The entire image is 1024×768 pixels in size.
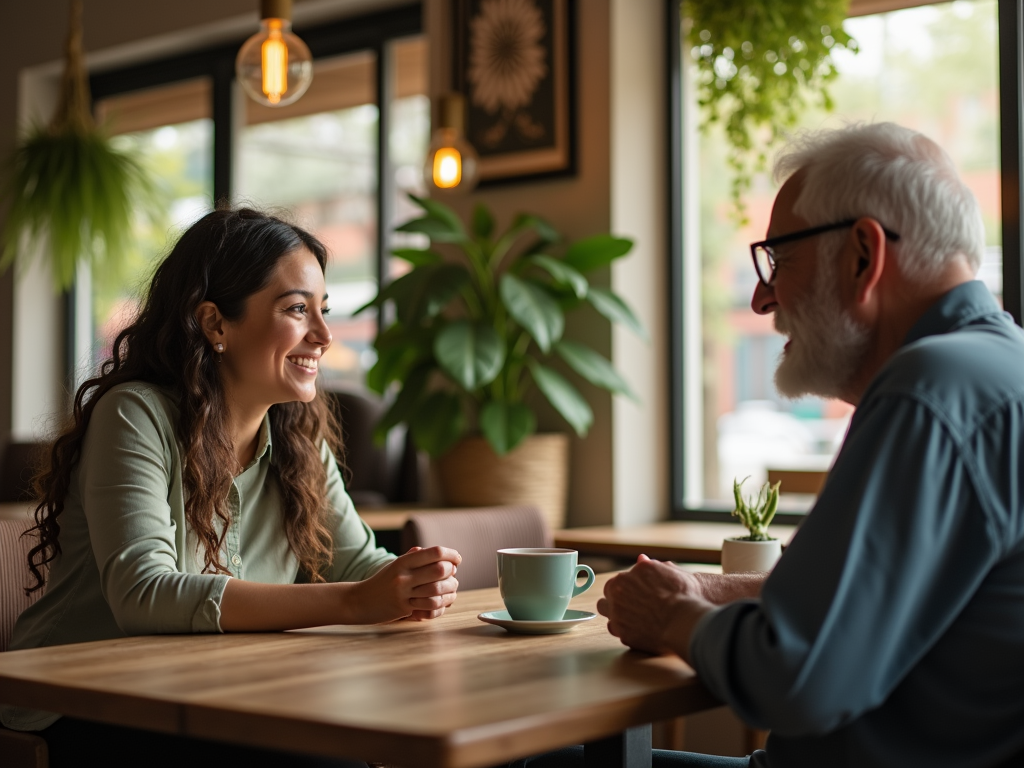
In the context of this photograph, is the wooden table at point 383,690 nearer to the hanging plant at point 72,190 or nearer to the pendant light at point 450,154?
the pendant light at point 450,154

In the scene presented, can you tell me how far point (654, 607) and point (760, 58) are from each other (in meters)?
2.70

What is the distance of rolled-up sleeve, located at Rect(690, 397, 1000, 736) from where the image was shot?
3.64ft

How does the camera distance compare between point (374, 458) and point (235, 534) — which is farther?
point (374, 458)

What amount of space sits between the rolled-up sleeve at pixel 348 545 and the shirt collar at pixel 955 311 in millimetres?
1033

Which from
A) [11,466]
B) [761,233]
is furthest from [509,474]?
[11,466]

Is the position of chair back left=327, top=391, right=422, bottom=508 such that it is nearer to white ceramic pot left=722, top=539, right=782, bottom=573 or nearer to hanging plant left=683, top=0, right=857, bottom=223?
hanging plant left=683, top=0, right=857, bottom=223

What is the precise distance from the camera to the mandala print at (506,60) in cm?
419

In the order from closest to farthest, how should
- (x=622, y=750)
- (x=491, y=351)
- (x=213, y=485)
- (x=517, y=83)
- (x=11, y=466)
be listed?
(x=622, y=750) → (x=213, y=485) → (x=491, y=351) → (x=517, y=83) → (x=11, y=466)

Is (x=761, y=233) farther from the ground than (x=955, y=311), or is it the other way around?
(x=761, y=233)

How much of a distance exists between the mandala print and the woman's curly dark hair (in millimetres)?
2247

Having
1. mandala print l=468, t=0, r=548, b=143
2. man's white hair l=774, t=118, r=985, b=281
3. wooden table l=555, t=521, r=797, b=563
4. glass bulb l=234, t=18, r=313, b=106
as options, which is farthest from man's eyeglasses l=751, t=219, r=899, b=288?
mandala print l=468, t=0, r=548, b=143

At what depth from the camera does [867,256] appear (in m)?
1.37

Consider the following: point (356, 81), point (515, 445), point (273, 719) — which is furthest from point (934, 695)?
point (356, 81)

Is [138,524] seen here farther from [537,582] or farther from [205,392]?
[537,582]
